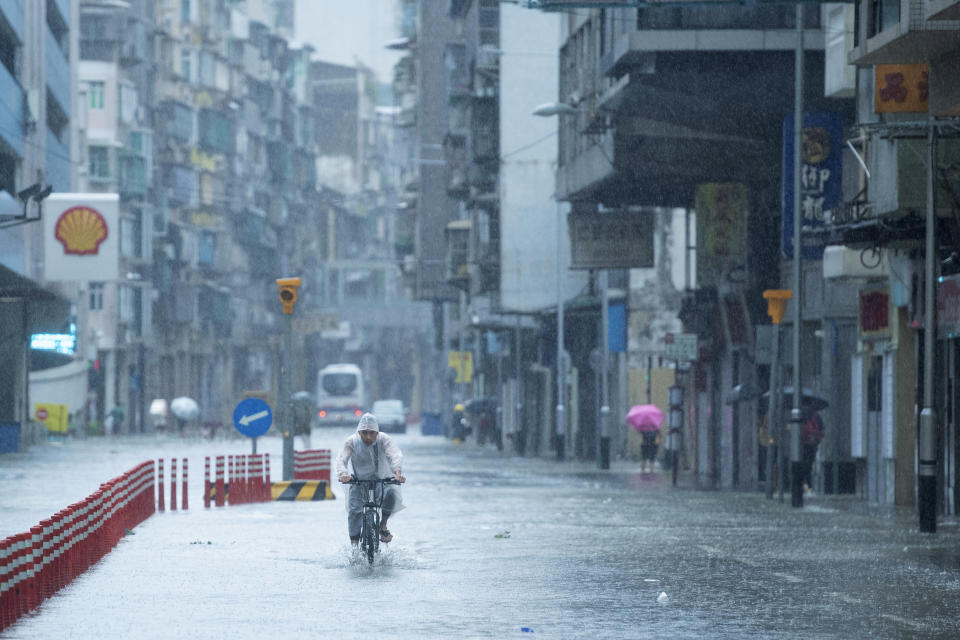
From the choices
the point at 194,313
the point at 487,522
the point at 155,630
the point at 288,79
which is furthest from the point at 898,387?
the point at 288,79

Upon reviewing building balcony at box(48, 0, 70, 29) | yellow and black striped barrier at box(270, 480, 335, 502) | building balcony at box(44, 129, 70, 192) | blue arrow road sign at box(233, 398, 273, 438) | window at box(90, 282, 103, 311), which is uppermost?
building balcony at box(48, 0, 70, 29)


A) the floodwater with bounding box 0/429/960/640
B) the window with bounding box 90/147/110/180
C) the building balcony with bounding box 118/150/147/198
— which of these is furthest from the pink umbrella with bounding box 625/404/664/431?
the building balcony with bounding box 118/150/147/198

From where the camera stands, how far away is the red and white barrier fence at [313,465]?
36.5 metres

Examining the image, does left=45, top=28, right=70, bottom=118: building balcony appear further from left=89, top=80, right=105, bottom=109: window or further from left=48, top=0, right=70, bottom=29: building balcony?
left=89, top=80, right=105, bottom=109: window

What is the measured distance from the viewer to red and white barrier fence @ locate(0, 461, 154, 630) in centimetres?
1394

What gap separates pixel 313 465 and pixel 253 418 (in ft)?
16.9

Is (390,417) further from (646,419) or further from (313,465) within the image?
(313,465)

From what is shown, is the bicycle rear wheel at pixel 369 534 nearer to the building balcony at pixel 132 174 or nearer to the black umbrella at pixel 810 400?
the black umbrella at pixel 810 400

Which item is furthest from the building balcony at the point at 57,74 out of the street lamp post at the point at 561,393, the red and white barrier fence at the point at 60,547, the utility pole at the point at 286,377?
the red and white barrier fence at the point at 60,547

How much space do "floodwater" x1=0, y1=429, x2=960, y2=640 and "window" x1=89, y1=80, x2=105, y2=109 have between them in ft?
241

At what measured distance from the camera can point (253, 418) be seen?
3181cm

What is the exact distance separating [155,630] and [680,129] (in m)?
26.7

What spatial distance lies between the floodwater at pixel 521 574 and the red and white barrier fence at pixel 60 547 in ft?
0.63

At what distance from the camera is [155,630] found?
13492mm
